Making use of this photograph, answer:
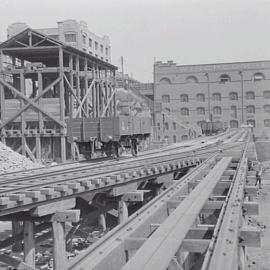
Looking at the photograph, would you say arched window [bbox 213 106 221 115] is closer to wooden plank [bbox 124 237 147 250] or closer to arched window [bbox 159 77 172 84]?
arched window [bbox 159 77 172 84]

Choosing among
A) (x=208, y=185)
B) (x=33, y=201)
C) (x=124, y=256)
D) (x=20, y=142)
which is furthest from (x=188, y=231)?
(x=20, y=142)

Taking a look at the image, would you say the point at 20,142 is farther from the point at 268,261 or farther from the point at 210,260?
the point at 210,260

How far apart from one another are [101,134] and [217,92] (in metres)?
53.4

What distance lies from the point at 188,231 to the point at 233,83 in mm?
68673

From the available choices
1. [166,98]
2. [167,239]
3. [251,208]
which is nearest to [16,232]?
[251,208]

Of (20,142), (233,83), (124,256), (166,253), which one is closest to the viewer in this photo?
(166,253)

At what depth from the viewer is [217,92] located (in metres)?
71.9

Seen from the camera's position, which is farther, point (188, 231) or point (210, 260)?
point (188, 231)

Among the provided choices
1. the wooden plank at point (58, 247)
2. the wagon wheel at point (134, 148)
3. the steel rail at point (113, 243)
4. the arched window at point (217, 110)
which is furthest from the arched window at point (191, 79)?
the steel rail at point (113, 243)

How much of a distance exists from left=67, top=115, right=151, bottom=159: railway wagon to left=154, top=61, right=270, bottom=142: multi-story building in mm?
48314

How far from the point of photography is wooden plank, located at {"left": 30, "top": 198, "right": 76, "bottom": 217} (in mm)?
9383

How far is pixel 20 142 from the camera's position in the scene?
31.5 m

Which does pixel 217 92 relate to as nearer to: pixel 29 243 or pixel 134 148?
pixel 134 148

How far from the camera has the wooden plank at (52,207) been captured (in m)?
9.38
